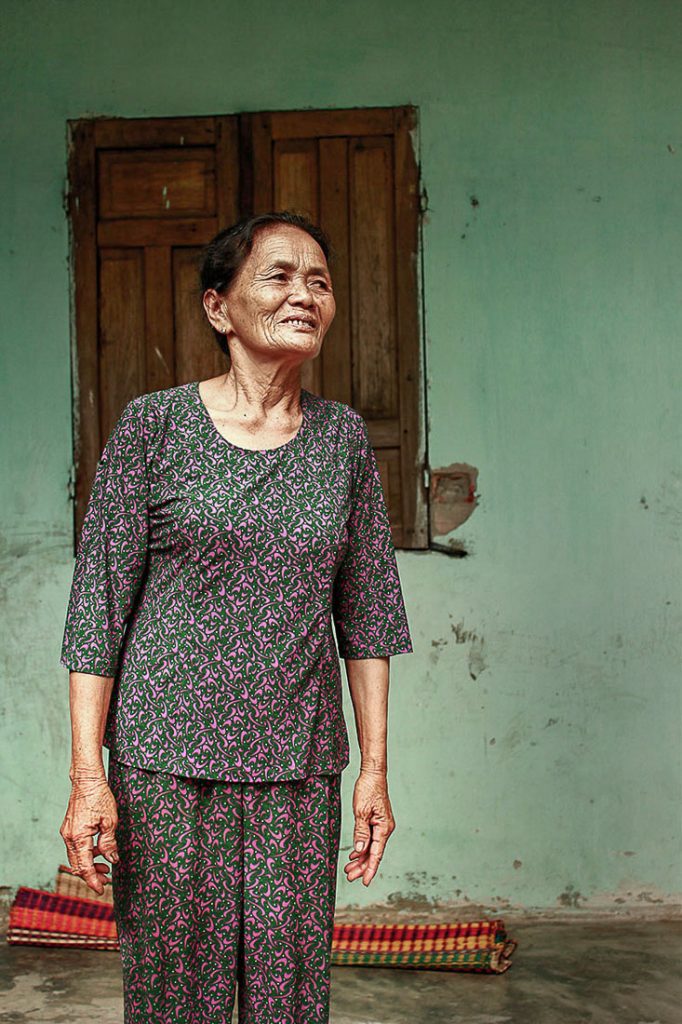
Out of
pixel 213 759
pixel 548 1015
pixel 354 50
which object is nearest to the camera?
Result: pixel 213 759

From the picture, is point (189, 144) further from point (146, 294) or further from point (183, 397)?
point (183, 397)

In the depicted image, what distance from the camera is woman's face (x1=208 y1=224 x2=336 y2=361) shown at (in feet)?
7.02

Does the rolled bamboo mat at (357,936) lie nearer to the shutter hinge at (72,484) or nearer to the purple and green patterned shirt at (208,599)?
the shutter hinge at (72,484)

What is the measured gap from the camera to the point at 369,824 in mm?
2223

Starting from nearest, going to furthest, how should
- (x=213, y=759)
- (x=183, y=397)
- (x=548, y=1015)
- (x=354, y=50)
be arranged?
(x=213, y=759)
(x=183, y=397)
(x=548, y=1015)
(x=354, y=50)

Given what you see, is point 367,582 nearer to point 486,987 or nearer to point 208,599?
point 208,599

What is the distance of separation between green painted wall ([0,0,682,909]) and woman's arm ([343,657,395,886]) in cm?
167

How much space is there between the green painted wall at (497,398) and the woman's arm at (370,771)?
1671 mm

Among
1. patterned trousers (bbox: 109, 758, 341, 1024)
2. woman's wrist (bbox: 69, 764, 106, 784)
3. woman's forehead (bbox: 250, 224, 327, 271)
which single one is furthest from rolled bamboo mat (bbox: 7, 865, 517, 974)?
woman's forehead (bbox: 250, 224, 327, 271)

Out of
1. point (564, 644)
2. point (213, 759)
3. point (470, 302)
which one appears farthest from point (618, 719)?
point (213, 759)

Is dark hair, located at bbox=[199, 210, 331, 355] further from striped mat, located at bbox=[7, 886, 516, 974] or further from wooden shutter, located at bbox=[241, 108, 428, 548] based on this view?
striped mat, located at bbox=[7, 886, 516, 974]

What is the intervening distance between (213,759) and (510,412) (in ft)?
7.23

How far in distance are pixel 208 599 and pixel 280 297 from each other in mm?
566

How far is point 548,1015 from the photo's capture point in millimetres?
3199
